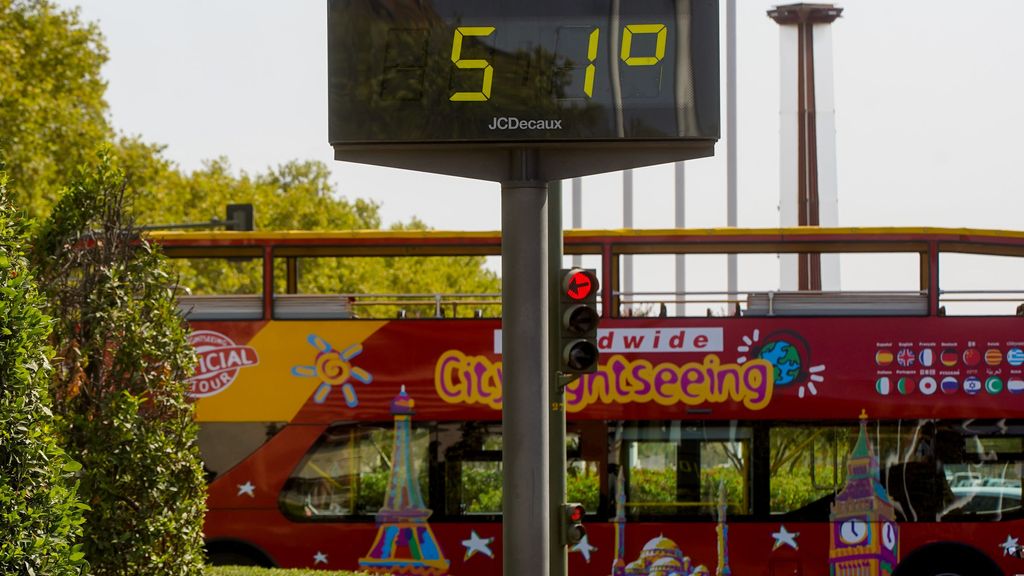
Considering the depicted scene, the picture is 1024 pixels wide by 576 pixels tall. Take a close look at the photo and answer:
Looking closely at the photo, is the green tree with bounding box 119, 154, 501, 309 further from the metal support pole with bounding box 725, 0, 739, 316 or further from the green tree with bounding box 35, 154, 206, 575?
the green tree with bounding box 35, 154, 206, 575

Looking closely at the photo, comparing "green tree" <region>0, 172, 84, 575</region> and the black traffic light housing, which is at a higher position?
the black traffic light housing

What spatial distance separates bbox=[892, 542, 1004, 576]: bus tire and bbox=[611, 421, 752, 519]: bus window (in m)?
1.84

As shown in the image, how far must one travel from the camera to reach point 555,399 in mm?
10055

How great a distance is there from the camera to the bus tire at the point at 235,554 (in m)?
14.2

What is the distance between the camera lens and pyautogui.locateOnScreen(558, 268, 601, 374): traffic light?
9688 mm

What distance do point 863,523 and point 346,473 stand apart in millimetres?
5531

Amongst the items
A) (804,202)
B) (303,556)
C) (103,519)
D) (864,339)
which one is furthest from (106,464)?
(804,202)

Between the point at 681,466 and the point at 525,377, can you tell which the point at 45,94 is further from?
the point at 525,377

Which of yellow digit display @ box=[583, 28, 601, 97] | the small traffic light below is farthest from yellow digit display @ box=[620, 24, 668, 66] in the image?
the small traffic light below

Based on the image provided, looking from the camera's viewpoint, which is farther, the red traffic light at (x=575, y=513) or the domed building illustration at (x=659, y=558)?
the domed building illustration at (x=659, y=558)

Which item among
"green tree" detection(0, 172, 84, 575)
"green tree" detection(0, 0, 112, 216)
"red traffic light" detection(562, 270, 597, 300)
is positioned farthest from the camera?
"green tree" detection(0, 0, 112, 216)

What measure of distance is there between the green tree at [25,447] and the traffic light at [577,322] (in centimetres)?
394

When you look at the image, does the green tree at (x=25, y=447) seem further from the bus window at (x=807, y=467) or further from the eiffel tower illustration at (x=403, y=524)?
the bus window at (x=807, y=467)

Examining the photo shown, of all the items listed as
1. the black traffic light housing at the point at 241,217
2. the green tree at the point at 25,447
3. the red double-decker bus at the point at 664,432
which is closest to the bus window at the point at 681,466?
the red double-decker bus at the point at 664,432
